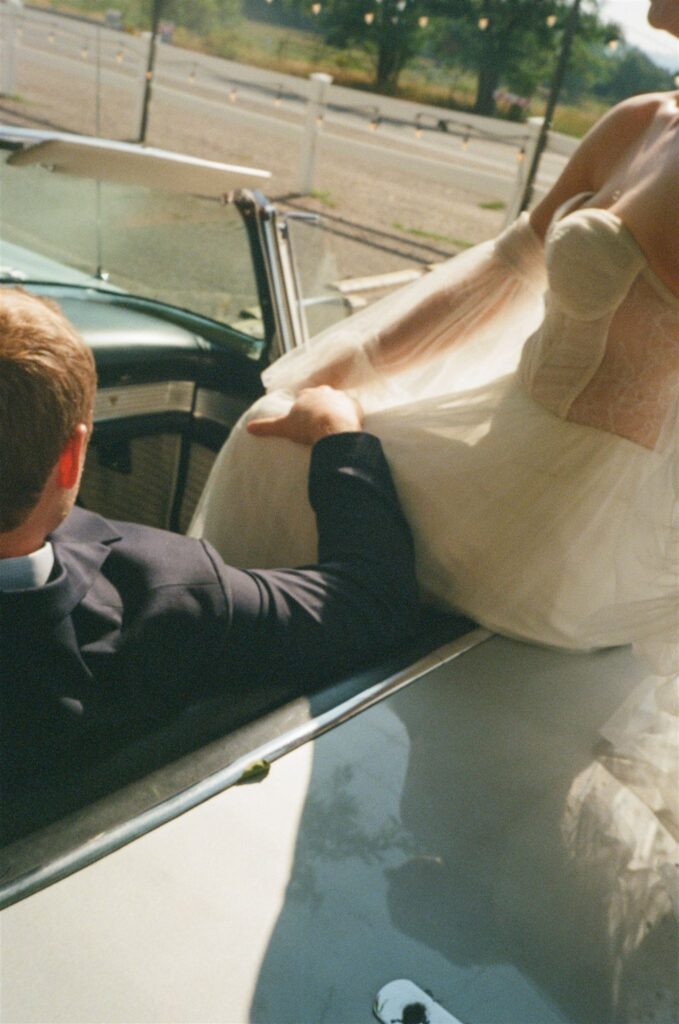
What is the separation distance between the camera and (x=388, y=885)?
1122 mm

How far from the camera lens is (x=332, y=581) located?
1593 millimetres

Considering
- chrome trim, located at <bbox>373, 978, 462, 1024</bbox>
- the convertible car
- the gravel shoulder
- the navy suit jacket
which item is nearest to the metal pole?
the gravel shoulder

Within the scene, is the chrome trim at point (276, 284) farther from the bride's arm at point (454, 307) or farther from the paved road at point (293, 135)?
the paved road at point (293, 135)

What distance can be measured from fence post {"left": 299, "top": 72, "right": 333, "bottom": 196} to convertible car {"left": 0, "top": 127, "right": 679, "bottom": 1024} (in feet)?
38.0

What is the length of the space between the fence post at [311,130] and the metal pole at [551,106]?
298 cm

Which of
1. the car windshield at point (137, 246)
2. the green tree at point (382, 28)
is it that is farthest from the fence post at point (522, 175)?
the car windshield at point (137, 246)

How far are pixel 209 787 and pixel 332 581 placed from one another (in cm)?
47

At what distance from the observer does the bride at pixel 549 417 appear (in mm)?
1639

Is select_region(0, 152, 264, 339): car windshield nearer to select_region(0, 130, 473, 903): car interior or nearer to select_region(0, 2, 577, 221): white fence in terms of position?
select_region(0, 130, 473, 903): car interior

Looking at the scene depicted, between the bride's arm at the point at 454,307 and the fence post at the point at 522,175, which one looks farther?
the fence post at the point at 522,175

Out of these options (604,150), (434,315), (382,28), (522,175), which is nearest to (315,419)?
(434,315)

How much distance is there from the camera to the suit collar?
113 cm

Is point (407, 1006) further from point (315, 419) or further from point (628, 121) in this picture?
point (628, 121)

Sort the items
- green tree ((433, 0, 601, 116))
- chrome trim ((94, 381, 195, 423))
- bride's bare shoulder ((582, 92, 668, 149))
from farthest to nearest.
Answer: green tree ((433, 0, 601, 116)) < chrome trim ((94, 381, 195, 423)) < bride's bare shoulder ((582, 92, 668, 149))
